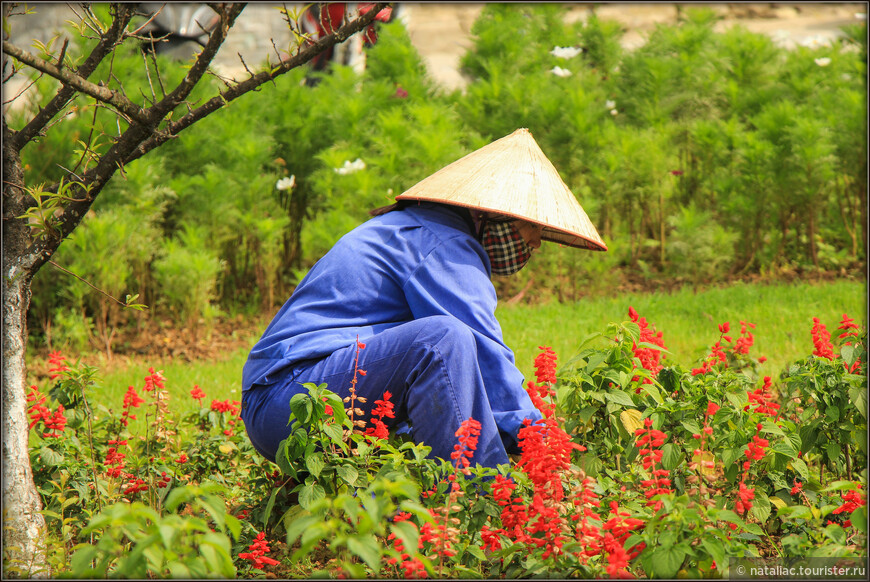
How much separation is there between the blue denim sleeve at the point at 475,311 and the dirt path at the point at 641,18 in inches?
328

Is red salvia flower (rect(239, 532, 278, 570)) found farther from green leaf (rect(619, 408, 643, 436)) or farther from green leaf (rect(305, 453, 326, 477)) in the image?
green leaf (rect(619, 408, 643, 436))

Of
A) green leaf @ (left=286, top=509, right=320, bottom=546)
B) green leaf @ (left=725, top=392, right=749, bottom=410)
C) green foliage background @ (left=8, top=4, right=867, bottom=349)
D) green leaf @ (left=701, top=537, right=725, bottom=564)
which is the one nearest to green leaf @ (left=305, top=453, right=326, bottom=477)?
green leaf @ (left=286, top=509, right=320, bottom=546)

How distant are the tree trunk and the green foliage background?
2947mm

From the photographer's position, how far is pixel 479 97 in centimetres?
721

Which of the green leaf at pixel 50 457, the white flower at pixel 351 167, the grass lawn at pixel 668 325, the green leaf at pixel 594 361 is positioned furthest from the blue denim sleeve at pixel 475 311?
the white flower at pixel 351 167

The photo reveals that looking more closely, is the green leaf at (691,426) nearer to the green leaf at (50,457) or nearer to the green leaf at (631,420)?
the green leaf at (631,420)

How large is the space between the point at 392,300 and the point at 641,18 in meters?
10.4

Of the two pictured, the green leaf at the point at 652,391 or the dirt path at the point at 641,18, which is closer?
the green leaf at the point at 652,391

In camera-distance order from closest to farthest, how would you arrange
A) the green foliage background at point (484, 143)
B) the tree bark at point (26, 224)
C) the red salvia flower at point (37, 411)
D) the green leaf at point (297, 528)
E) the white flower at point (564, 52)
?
1. the green leaf at point (297, 528)
2. the tree bark at point (26, 224)
3. the red salvia flower at point (37, 411)
4. the green foliage background at point (484, 143)
5. the white flower at point (564, 52)

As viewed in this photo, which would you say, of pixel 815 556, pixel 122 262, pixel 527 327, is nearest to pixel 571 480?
pixel 815 556

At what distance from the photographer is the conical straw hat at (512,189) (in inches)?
112

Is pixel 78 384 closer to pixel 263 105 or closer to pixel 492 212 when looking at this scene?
pixel 492 212

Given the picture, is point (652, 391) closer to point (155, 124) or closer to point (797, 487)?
point (797, 487)

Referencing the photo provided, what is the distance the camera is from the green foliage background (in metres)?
5.57
